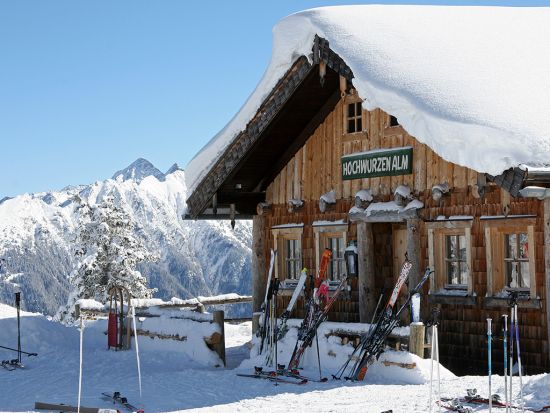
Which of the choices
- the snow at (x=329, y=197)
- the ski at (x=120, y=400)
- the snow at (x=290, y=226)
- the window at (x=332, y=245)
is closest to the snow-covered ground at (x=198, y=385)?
the ski at (x=120, y=400)

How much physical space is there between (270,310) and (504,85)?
568 cm

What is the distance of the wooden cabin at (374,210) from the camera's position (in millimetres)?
13375

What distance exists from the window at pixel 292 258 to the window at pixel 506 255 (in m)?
4.96

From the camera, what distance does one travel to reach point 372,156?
1587 cm

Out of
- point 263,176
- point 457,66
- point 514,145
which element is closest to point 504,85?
point 457,66

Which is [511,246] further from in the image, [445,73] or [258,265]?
[258,265]

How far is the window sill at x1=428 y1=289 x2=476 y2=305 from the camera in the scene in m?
14.0

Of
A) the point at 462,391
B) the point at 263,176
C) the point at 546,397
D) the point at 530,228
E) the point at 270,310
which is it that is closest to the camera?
the point at 546,397

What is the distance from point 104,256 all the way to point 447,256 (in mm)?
23465

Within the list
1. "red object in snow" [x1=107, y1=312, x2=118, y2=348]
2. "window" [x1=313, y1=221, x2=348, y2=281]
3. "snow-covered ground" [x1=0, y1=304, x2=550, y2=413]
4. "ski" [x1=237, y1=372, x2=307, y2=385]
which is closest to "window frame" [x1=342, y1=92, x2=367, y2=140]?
"window" [x1=313, y1=221, x2=348, y2=281]

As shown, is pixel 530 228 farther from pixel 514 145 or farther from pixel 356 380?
pixel 356 380

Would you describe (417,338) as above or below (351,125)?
below

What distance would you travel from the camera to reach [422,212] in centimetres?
1486

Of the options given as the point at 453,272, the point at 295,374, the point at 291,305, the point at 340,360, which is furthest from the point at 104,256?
the point at 453,272
